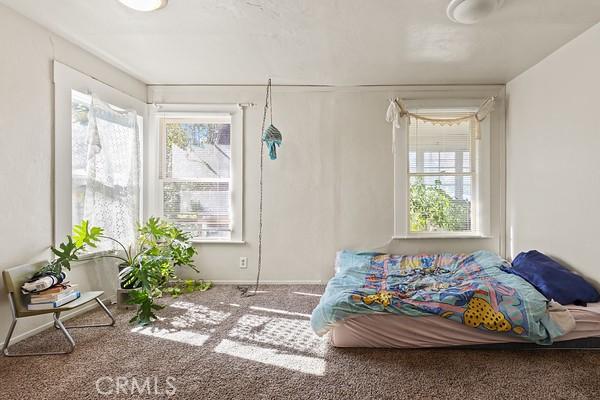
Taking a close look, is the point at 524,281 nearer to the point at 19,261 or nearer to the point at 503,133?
the point at 503,133

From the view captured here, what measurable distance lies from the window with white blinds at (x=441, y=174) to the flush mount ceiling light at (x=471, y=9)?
5.76ft

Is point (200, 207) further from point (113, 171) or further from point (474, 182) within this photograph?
point (474, 182)

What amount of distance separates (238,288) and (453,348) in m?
2.33

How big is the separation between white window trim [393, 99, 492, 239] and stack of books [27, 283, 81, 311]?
→ 10.6 feet

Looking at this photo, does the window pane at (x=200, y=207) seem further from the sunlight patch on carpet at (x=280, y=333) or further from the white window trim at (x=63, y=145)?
the sunlight patch on carpet at (x=280, y=333)

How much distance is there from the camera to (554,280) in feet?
9.12

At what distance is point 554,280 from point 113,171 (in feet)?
13.1

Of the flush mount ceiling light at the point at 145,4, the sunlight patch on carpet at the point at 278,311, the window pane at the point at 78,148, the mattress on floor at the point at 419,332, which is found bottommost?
the sunlight patch on carpet at the point at 278,311

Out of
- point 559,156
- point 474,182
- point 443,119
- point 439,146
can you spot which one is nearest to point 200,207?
point 439,146

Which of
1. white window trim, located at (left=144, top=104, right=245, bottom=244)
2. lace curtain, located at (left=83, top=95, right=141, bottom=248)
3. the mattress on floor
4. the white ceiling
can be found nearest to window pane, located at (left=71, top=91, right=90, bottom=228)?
lace curtain, located at (left=83, top=95, right=141, bottom=248)

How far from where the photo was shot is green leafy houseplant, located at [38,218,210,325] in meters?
2.69

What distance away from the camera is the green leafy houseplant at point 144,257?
2.69 meters

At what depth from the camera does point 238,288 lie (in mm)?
3959
